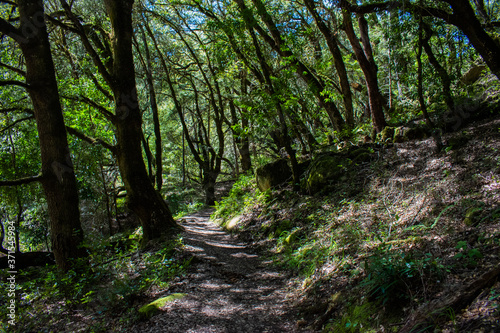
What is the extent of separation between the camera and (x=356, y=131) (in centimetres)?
842

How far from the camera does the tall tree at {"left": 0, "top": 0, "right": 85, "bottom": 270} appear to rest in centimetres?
509

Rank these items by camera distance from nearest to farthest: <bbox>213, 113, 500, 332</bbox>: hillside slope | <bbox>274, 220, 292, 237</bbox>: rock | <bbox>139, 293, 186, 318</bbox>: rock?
1. <bbox>213, 113, 500, 332</bbox>: hillside slope
2. <bbox>139, 293, 186, 318</bbox>: rock
3. <bbox>274, 220, 292, 237</bbox>: rock

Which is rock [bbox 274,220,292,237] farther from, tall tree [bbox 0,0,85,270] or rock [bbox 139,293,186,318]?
tall tree [bbox 0,0,85,270]

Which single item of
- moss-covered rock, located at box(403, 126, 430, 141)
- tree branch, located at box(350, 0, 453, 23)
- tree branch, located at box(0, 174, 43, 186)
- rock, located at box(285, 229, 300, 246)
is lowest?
rock, located at box(285, 229, 300, 246)

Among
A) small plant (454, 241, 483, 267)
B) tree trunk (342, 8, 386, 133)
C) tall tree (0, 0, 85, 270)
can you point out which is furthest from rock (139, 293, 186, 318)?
tree trunk (342, 8, 386, 133)

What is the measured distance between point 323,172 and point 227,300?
13.8ft

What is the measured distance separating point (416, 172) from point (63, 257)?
6499 mm

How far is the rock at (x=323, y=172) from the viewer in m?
6.91

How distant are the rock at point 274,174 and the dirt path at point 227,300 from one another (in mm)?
3255

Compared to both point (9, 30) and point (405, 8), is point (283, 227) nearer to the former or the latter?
point (405, 8)

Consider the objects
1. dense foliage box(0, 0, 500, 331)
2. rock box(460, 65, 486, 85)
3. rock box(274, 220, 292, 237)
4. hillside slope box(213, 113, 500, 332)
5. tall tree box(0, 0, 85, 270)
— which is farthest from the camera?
rock box(460, 65, 486, 85)

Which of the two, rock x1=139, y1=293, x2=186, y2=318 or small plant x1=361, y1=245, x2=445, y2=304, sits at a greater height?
small plant x1=361, y1=245, x2=445, y2=304

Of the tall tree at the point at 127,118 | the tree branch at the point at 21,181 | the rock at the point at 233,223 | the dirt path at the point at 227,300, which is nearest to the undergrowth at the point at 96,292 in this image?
Result: the dirt path at the point at 227,300

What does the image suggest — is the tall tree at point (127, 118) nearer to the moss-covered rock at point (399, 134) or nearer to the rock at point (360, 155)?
the rock at point (360, 155)
